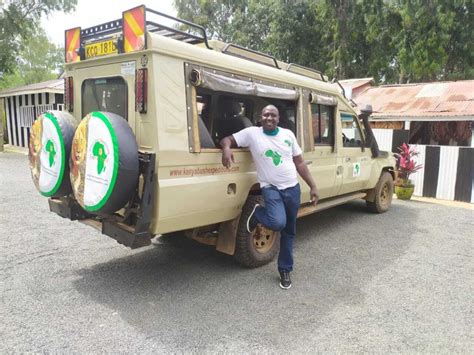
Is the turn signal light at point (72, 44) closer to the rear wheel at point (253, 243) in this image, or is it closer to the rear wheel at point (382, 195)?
the rear wheel at point (253, 243)

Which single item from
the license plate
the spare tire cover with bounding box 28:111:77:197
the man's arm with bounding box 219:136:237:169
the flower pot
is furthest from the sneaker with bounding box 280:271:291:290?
the flower pot

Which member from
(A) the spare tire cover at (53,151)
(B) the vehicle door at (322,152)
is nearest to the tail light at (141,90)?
(A) the spare tire cover at (53,151)

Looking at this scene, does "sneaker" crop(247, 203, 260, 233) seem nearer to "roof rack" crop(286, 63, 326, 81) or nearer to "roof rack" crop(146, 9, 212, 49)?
"roof rack" crop(146, 9, 212, 49)

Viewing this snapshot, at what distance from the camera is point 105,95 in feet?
13.7

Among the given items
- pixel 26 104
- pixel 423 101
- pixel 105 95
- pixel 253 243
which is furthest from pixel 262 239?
pixel 26 104

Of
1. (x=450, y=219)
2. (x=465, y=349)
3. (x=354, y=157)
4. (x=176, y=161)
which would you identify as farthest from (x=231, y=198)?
(x=450, y=219)

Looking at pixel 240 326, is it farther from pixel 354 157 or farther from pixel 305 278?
pixel 354 157

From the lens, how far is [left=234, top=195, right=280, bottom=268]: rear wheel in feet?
14.3

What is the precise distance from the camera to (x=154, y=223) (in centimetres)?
348

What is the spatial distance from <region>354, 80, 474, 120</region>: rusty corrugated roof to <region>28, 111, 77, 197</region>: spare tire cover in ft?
33.4

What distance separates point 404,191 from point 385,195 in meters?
1.98

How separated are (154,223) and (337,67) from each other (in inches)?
848

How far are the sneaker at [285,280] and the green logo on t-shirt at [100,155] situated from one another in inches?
83.0

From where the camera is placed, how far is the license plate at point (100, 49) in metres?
3.83
